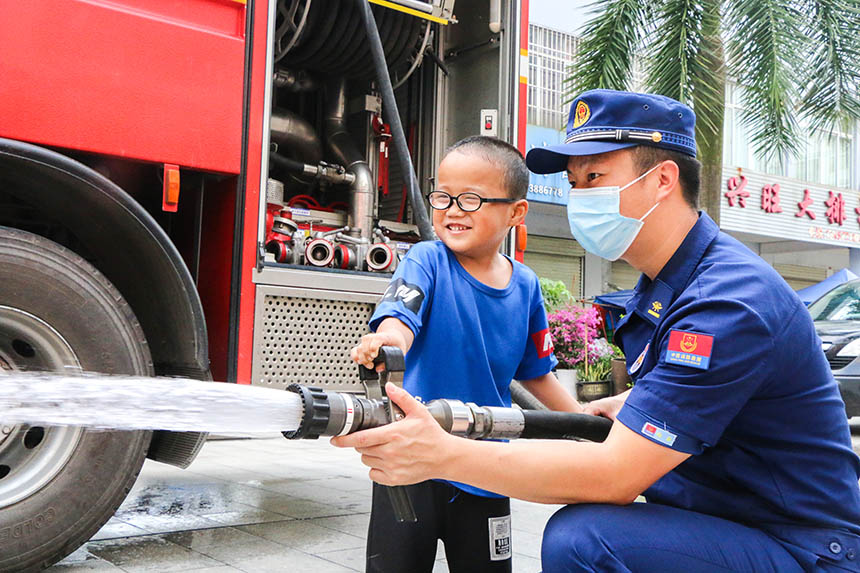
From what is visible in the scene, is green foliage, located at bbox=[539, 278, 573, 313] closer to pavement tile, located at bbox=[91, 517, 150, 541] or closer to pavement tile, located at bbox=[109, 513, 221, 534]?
pavement tile, located at bbox=[109, 513, 221, 534]

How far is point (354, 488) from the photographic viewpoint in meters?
4.75

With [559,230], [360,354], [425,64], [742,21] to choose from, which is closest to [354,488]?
[425,64]

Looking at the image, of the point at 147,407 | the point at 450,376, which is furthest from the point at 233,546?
the point at 147,407

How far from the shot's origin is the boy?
224cm

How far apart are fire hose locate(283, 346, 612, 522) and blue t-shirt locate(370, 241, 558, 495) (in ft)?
1.31

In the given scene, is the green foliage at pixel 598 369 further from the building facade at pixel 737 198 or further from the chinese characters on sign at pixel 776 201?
the chinese characters on sign at pixel 776 201

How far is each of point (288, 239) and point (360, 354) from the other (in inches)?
85.4

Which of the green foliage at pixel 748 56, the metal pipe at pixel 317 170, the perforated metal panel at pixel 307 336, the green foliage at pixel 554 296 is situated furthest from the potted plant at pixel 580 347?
the perforated metal panel at pixel 307 336

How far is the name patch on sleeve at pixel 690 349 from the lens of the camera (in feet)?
5.16

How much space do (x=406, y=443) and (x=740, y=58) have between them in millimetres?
9375

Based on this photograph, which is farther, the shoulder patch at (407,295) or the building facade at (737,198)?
the building facade at (737,198)

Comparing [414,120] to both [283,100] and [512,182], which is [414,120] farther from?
[512,182]

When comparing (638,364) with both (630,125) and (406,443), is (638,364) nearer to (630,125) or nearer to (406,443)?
(630,125)

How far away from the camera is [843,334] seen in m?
7.89
